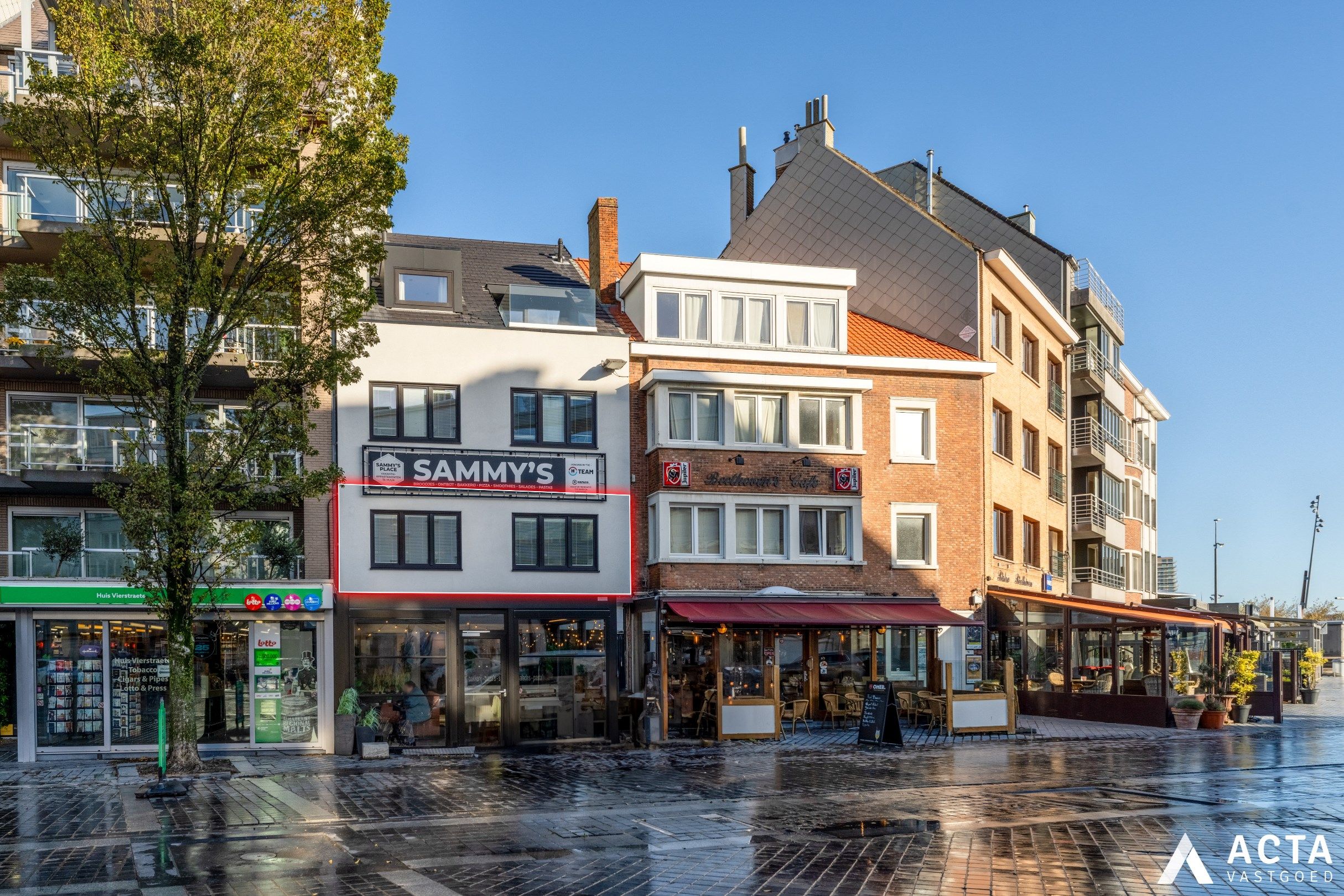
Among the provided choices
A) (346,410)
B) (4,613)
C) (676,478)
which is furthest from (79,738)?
(676,478)

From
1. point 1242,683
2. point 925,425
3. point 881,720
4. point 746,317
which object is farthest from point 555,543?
point 1242,683

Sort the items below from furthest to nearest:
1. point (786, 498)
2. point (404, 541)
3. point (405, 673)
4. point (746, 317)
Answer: point (746, 317) → point (786, 498) → point (404, 541) → point (405, 673)

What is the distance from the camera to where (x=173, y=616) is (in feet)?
68.6

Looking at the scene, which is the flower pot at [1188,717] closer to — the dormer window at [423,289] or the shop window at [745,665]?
the shop window at [745,665]

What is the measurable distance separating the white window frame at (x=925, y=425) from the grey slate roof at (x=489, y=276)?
703 centimetres

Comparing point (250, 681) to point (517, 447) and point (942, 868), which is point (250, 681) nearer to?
point (517, 447)

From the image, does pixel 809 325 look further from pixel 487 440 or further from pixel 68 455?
pixel 68 455

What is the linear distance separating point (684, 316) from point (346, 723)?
1172cm

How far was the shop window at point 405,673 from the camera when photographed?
25.2 metres

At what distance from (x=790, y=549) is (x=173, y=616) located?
1330cm

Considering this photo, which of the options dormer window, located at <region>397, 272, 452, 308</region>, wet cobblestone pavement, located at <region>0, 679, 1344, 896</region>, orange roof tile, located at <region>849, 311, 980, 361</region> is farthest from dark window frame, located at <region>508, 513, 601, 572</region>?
orange roof tile, located at <region>849, 311, 980, 361</region>

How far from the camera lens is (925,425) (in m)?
31.4

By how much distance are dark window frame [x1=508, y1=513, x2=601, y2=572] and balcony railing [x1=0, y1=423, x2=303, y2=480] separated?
459 centimetres

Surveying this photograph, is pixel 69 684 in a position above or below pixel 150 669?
below
